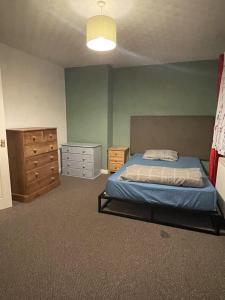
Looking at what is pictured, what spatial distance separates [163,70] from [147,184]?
2.91 metres

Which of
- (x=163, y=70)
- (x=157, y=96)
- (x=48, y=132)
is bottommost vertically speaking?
(x=48, y=132)

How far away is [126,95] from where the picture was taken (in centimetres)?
452

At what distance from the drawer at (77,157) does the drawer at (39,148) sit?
0.72 m

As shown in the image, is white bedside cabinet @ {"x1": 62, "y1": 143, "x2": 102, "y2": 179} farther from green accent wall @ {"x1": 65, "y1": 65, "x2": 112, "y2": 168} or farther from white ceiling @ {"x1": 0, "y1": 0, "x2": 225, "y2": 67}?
white ceiling @ {"x1": 0, "y1": 0, "x2": 225, "y2": 67}

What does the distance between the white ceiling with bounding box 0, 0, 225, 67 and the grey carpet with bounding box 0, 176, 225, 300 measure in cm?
257

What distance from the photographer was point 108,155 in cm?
448

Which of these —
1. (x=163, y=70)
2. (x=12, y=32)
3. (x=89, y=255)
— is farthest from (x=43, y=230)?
(x=163, y=70)

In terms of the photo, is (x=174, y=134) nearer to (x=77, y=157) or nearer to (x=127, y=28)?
(x=77, y=157)

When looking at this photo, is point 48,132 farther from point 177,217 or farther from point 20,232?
point 177,217

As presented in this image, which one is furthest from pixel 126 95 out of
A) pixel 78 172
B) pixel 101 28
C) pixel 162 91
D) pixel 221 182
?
pixel 221 182

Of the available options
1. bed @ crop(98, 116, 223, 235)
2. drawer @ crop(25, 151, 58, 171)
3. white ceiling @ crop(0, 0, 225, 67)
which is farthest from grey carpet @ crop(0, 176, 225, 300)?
white ceiling @ crop(0, 0, 225, 67)

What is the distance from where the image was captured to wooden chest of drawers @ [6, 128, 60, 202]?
291 cm

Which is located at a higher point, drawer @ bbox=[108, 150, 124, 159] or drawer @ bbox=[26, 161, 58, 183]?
drawer @ bbox=[108, 150, 124, 159]

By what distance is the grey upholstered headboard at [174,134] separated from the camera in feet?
13.1
